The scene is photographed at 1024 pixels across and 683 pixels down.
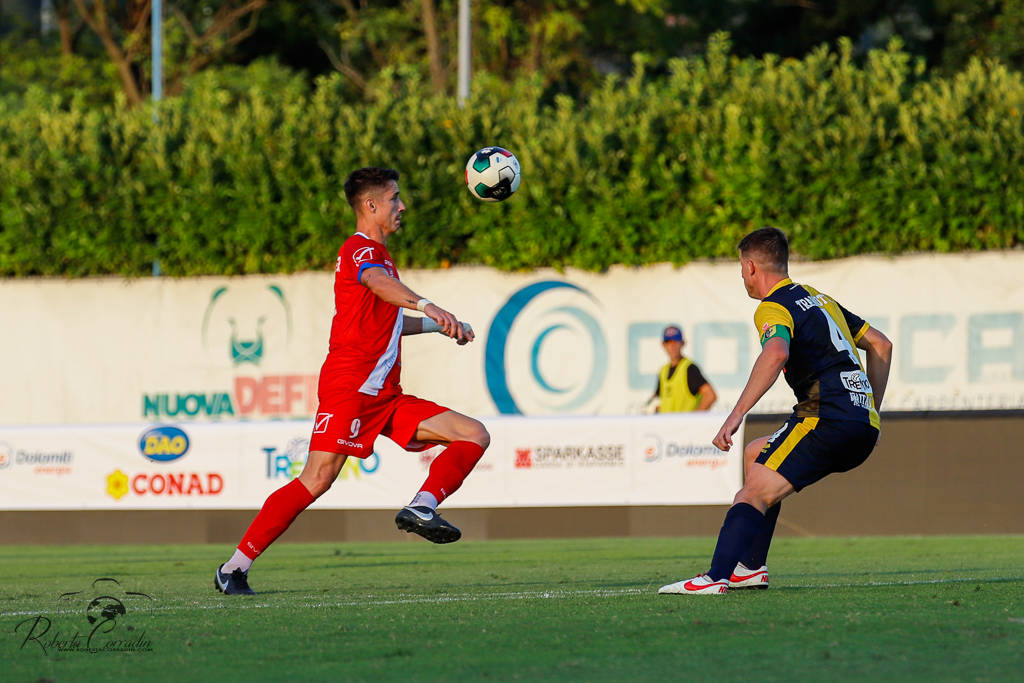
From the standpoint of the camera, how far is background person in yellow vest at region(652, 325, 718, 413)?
14.9 m

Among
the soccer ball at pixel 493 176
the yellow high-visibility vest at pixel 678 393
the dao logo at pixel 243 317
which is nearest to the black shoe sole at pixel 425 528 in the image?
the soccer ball at pixel 493 176

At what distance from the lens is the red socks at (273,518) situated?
7.29m

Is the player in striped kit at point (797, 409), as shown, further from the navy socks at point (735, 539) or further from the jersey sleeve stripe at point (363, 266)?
the jersey sleeve stripe at point (363, 266)

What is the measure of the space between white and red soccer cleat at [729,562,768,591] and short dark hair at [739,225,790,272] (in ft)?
4.89

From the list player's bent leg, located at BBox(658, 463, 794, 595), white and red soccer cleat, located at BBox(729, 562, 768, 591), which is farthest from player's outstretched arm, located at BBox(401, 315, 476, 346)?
white and red soccer cleat, located at BBox(729, 562, 768, 591)

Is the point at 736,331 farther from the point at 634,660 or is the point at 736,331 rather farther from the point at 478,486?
the point at 634,660

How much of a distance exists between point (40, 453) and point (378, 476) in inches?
149

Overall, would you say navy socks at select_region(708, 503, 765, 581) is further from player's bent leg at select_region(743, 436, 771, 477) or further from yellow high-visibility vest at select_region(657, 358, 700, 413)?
yellow high-visibility vest at select_region(657, 358, 700, 413)

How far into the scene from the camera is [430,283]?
66.5 ft

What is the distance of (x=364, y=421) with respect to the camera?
7.35 metres

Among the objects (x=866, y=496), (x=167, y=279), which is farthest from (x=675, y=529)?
(x=167, y=279)

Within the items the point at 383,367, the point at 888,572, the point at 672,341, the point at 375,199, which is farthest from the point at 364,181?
the point at 672,341

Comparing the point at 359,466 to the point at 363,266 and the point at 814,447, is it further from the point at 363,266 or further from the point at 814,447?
the point at 814,447

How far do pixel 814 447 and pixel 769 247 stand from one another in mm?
995
